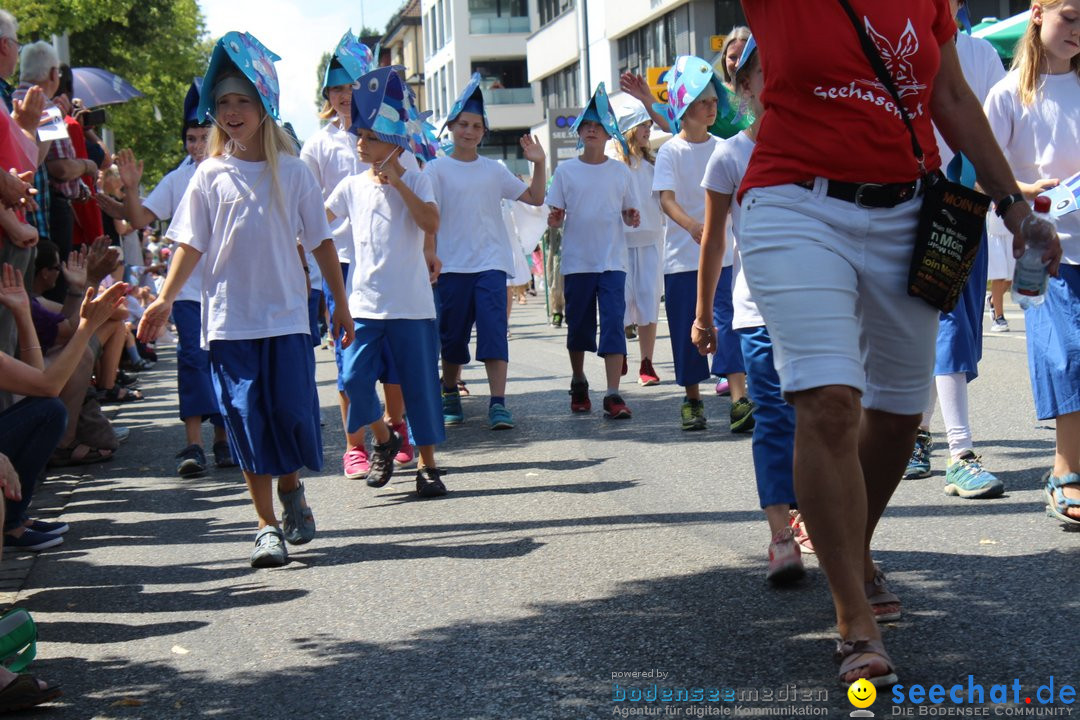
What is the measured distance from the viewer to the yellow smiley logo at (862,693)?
370 cm

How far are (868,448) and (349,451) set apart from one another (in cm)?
470

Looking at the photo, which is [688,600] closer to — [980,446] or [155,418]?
[980,446]

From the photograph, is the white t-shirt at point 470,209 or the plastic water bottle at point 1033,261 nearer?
the plastic water bottle at point 1033,261

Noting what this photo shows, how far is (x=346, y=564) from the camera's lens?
6.07 metres

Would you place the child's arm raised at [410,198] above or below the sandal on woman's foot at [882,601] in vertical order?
above

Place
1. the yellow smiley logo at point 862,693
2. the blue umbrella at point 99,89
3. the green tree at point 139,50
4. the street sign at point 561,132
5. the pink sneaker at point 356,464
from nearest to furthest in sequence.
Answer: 1. the yellow smiley logo at point 862,693
2. the pink sneaker at point 356,464
3. the blue umbrella at point 99,89
4. the green tree at point 139,50
5. the street sign at point 561,132

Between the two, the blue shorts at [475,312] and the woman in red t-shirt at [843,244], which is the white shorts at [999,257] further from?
the woman in red t-shirt at [843,244]

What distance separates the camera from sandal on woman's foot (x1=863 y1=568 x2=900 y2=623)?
4512 mm

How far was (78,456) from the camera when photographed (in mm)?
9805

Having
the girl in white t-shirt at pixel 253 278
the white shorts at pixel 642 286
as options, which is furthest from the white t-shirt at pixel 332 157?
the white shorts at pixel 642 286

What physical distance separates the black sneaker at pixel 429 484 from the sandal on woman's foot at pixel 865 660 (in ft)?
13.1

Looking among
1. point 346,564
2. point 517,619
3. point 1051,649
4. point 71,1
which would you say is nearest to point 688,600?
point 517,619

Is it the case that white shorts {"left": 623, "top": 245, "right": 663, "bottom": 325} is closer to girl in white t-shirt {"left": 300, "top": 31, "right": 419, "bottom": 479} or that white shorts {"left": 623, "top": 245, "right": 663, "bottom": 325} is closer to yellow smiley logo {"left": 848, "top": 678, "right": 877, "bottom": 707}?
girl in white t-shirt {"left": 300, "top": 31, "right": 419, "bottom": 479}

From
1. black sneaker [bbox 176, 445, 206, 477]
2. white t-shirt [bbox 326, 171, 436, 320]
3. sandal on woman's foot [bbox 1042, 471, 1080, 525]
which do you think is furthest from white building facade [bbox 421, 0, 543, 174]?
sandal on woman's foot [bbox 1042, 471, 1080, 525]
